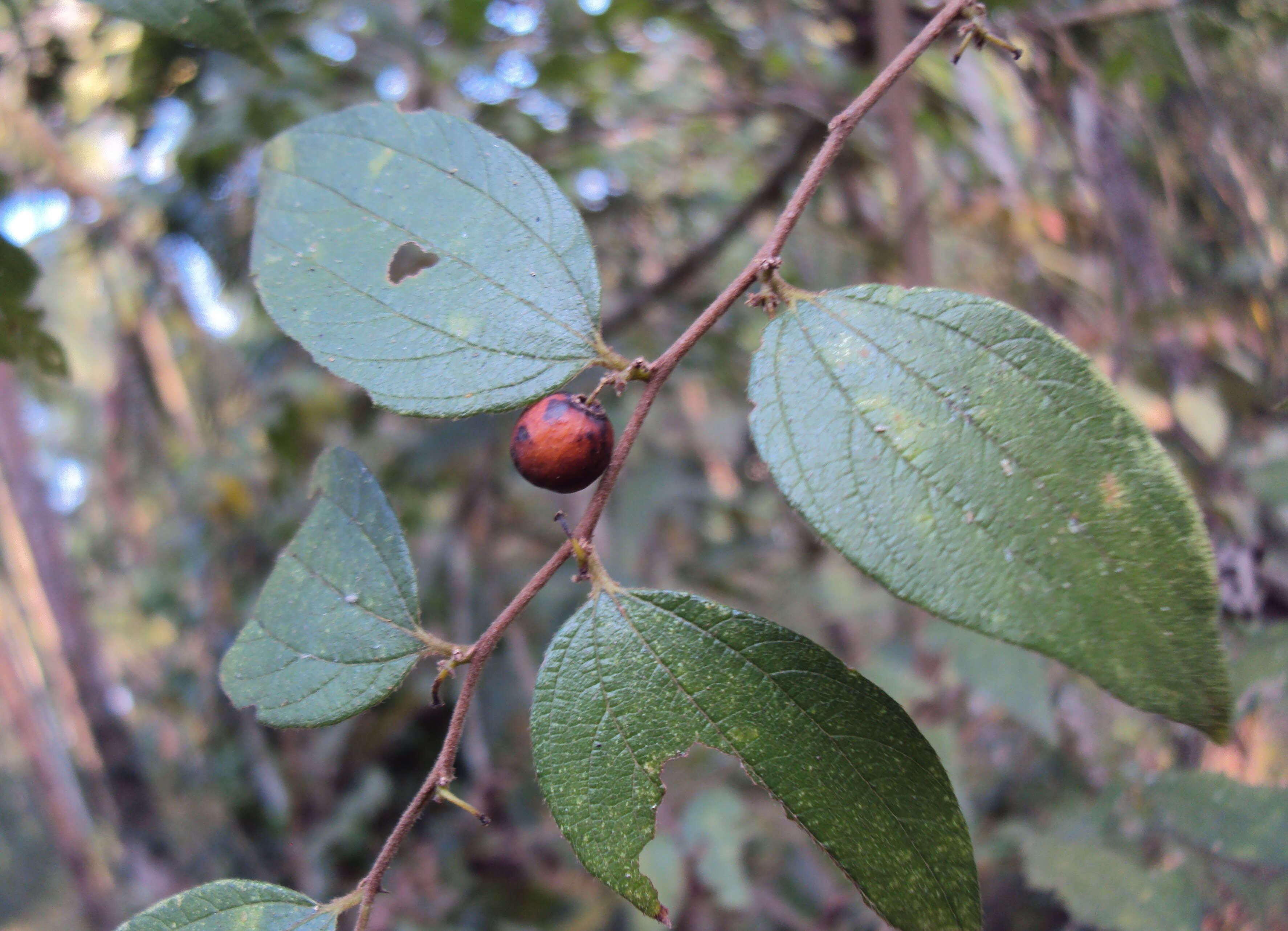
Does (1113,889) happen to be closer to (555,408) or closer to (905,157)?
(555,408)

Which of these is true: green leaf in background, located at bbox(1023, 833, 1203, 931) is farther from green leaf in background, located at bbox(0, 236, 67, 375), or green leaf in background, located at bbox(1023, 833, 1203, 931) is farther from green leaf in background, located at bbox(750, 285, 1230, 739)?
green leaf in background, located at bbox(0, 236, 67, 375)

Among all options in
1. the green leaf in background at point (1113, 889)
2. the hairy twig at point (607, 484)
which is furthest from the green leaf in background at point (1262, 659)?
the hairy twig at point (607, 484)

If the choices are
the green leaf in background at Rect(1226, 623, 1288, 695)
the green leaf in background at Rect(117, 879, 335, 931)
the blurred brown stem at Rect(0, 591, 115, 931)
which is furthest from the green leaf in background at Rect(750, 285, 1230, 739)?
the blurred brown stem at Rect(0, 591, 115, 931)

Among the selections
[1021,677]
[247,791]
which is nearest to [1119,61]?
[1021,677]

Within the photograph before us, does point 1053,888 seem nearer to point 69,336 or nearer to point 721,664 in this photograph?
point 721,664

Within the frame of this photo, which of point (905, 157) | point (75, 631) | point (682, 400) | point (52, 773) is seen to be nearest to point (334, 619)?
point (905, 157)

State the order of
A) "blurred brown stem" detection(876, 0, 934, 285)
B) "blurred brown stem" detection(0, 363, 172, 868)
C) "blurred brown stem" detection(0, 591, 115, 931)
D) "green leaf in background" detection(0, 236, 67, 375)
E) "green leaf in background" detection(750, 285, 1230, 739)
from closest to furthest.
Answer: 1. "green leaf in background" detection(750, 285, 1230, 739)
2. "green leaf in background" detection(0, 236, 67, 375)
3. "blurred brown stem" detection(876, 0, 934, 285)
4. "blurred brown stem" detection(0, 363, 172, 868)
5. "blurred brown stem" detection(0, 591, 115, 931)
